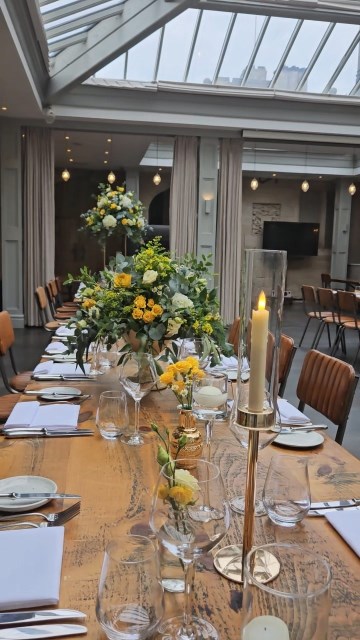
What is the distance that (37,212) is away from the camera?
8938 mm

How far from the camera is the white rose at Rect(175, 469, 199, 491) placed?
33.9 inches

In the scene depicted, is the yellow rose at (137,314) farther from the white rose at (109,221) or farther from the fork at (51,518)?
the white rose at (109,221)

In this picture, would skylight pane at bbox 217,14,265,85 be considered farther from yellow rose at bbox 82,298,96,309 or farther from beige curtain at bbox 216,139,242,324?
yellow rose at bbox 82,298,96,309

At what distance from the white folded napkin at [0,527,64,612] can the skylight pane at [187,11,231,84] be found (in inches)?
327

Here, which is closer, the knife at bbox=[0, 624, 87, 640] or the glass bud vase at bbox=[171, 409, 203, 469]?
the knife at bbox=[0, 624, 87, 640]

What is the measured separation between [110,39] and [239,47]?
2572 millimetres

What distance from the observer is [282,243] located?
1505 centimetres

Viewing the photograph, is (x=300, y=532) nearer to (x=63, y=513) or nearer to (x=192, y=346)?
(x=63, y=513)

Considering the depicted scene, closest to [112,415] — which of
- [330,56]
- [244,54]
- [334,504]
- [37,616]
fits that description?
[334,504]

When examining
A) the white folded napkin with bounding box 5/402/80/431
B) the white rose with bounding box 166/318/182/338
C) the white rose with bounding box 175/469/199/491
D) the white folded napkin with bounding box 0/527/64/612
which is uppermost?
the white rose with bounding box 166/318/182/338

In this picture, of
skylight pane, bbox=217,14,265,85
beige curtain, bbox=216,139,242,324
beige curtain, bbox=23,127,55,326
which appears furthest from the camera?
beige curtain, bbox=216,139,242,324

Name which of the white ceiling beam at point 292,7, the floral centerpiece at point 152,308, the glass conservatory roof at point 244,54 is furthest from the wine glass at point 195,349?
the glass conservatory roof at point 244,54

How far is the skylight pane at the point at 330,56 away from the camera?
8.43 meters

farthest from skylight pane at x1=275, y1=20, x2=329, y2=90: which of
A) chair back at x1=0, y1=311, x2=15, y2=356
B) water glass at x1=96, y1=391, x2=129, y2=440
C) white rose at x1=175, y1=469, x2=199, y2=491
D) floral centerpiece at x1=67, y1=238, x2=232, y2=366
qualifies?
white rose at x1=175, y1=469, x2=199, y2=491
